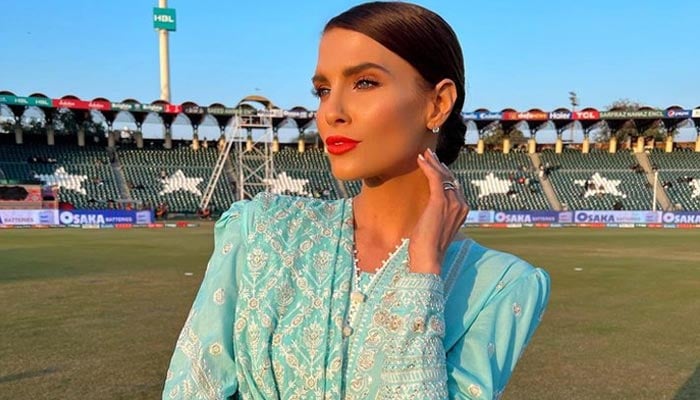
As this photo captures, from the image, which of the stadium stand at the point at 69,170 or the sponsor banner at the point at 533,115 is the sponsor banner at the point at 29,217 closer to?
the stadium stand at the point at 69,170

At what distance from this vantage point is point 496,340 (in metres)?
A: 1.34

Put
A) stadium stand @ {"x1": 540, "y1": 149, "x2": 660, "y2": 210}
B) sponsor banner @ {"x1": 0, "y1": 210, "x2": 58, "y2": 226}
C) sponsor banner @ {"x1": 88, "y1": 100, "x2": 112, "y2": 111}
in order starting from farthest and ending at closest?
sponsor banner @ {"x1": 88, "y1": 100, "x2": 112, "y2": 111} < stadium stand @ {"x1": 540, "y1": 149, "x2": 660, "y2": 210} < sponsor banner @ {"x1": 0, "y1": 210, "x2": 58, "y2": 226}

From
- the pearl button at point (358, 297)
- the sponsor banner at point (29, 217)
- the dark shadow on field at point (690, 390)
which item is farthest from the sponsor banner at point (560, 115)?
the pearl button at point (358, 297)

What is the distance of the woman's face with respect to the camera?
4.46 ft

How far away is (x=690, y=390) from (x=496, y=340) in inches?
230

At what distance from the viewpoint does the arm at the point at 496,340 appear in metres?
1.27

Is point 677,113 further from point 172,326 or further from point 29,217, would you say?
point 29,217

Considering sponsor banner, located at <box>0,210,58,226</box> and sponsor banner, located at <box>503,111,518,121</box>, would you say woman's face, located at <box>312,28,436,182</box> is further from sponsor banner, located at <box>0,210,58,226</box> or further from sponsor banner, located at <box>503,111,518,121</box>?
sponsor banner, located at <box>503,111,518,121</box>

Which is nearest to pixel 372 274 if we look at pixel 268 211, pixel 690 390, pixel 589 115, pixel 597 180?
pixel 268 211

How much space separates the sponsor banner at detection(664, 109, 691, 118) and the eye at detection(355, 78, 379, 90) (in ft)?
173

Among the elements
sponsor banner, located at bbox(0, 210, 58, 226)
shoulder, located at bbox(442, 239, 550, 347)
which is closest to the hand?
shoulder, located at bbox(442, 239, 550, 347)

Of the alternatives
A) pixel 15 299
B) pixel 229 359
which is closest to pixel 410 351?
pixel 229 359

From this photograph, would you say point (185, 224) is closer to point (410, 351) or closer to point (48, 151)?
point (48, 151)

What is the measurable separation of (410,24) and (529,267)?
736 mm
